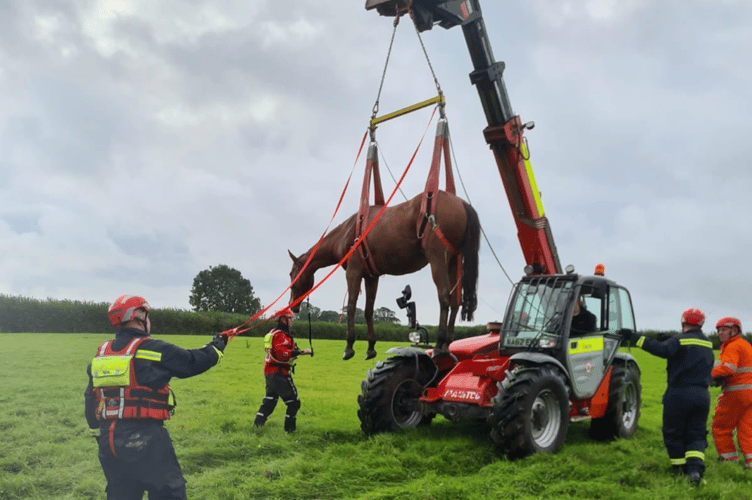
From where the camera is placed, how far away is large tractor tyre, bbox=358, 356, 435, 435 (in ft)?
26.4

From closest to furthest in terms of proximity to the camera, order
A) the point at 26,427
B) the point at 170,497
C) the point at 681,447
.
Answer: the point at 170,497 → the point at 681,447 → the point at 26,427

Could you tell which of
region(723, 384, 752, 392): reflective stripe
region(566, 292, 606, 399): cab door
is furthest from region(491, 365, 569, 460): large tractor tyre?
region(723, 384, 752, 392): reflective stripe

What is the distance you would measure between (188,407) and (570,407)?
6.88 m

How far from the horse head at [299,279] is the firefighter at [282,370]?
32 cm

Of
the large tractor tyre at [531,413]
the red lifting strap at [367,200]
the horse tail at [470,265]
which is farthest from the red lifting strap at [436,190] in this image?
the large tractor tyre at [531,413]

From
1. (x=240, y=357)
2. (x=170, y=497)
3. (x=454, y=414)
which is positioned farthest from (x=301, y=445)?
(x=240, y=357)

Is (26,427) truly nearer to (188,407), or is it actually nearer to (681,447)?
(188,407)

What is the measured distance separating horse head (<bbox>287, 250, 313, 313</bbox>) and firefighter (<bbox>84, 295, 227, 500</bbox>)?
394cm

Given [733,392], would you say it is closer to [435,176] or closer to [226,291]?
[435,176]

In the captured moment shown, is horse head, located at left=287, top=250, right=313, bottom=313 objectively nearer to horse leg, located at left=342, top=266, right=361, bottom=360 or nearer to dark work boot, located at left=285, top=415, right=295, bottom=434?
horse leg, located at left=342, top=266, right=361, bottom=360

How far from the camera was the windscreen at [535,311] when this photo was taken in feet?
26.7

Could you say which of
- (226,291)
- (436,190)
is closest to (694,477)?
(436,190)

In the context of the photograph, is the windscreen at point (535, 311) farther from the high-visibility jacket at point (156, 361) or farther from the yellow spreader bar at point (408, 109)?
the high-visibility jacket at point (156, 361)

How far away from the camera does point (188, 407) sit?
1105cm
